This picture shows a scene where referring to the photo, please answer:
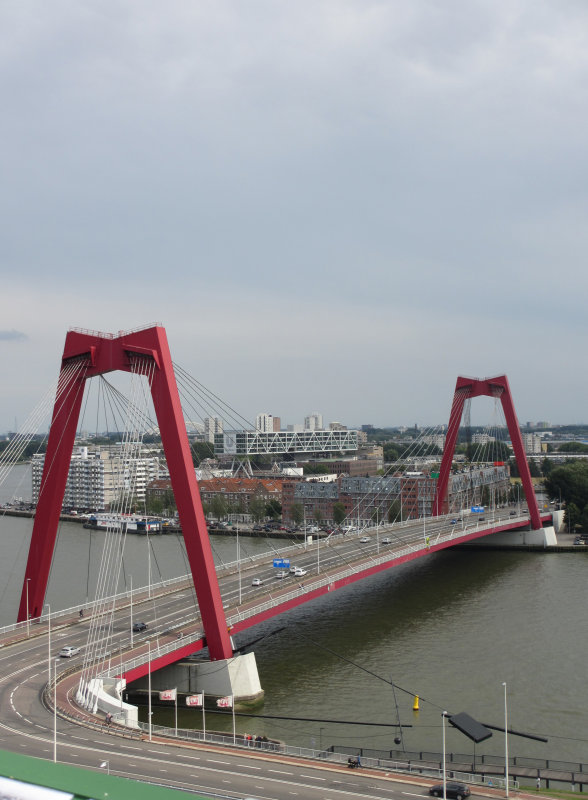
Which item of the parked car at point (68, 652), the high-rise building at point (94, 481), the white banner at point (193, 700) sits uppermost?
the high-rise building at point (94, 481)

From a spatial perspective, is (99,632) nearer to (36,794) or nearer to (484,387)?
(36,794)

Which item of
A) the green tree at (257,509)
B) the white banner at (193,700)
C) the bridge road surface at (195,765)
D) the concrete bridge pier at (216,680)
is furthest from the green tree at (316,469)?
the bridge road surface at (195,765)

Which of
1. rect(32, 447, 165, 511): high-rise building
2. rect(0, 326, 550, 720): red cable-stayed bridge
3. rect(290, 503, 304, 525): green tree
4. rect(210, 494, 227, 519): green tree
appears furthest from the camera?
rect(32, 447, 165, 511): high-rise building

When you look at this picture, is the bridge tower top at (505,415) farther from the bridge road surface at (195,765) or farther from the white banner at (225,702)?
the bridge road surface at (195,765)

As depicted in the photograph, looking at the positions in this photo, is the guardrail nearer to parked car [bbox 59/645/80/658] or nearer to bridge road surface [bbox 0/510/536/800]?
bridge road surface [bbox 0/510/536/800]

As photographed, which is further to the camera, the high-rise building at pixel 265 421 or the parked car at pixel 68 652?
the high-rise building at pixel 265 421

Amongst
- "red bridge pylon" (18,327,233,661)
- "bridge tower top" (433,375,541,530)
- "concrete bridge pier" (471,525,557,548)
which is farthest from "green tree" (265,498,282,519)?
"red bridge pylon" (18,327,233,661)

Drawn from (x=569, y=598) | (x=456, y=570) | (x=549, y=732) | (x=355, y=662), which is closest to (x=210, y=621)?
(x=355, y=662)
